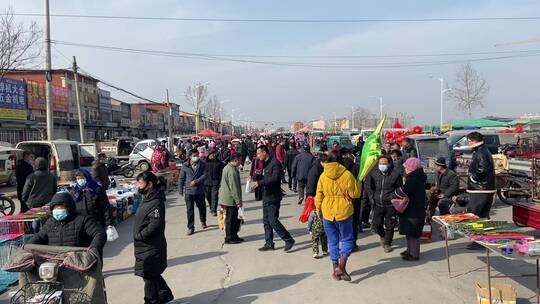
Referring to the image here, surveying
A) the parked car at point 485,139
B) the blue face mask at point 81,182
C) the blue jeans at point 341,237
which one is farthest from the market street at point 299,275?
the parked car at point 485,139

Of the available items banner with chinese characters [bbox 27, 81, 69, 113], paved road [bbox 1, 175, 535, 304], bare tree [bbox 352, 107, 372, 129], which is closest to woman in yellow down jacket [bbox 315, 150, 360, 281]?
paved road [bbox 1, 175, 535, 304]

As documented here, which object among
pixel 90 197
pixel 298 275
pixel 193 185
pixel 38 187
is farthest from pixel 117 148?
pixel 298 275

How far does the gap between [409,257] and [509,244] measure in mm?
2341

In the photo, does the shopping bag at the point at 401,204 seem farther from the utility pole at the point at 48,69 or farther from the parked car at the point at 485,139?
the utility pole at the point at 48,69

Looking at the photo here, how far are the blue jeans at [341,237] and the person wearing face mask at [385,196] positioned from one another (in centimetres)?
158

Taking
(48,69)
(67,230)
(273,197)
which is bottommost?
(273,197)

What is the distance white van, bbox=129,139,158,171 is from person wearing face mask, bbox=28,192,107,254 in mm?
23288

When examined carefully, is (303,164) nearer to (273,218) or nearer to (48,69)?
(273,218)

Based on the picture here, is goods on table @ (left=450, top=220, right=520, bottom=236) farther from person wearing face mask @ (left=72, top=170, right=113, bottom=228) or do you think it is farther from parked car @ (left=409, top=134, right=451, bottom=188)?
parked car @ (left=409, top=134, right=451, bottom=188)

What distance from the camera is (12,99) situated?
3306 cm

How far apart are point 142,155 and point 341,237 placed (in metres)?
24.1

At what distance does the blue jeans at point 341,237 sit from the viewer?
A: 20.8 feet

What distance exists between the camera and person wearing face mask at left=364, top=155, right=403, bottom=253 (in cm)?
771

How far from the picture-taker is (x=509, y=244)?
5117 mm
